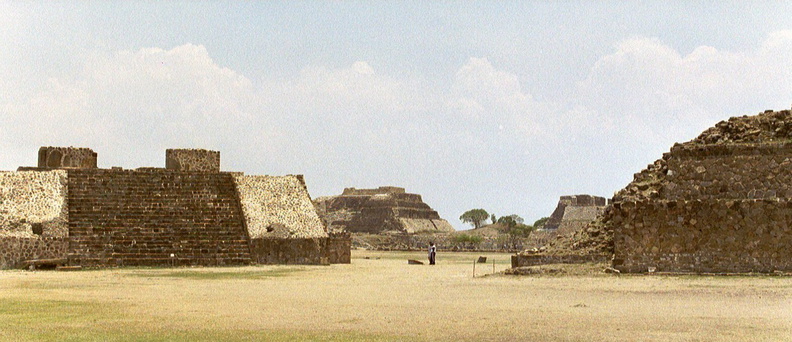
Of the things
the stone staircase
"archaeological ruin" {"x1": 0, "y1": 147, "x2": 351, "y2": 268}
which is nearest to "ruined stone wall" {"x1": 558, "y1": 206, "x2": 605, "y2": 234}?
"archaeological ruin" {"x1": 0, "y1": 147, "x2": 351, "y2": 268}

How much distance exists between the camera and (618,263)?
20.0m

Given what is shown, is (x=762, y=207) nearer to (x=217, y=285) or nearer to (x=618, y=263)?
(x=618, y=263)

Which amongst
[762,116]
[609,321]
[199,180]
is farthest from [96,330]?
[199,180]

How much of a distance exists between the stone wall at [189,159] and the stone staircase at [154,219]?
4.43 metres

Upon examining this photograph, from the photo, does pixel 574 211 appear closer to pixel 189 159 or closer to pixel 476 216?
pixel 476 216

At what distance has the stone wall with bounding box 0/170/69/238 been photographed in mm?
26172

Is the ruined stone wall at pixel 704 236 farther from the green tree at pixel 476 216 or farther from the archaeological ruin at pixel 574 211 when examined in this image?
the green tree at pixel 476 216

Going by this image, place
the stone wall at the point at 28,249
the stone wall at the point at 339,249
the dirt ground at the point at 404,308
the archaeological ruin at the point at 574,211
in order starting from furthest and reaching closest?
the archaeological ruin at the point at 574,211 → the stone wall at the point at 339,249 → the stone wall at the point at 28,249 → the dirt ground at the point at 404,308

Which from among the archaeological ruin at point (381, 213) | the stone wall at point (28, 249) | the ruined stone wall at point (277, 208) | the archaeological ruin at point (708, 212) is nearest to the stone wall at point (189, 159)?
the ruined stone wall at point (277, 208)

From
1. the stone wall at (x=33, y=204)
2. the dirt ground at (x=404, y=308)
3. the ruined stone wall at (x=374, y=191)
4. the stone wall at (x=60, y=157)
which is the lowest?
the dirt ground at (x=404, y=308)

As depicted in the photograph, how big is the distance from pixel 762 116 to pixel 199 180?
1814 cm

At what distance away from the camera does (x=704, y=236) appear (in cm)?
1945

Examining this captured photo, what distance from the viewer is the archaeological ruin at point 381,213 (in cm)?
10012

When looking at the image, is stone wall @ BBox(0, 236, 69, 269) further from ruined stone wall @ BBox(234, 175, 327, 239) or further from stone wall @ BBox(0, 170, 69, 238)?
ruined stone wall @ BBox(234, 175, 327, 239)
